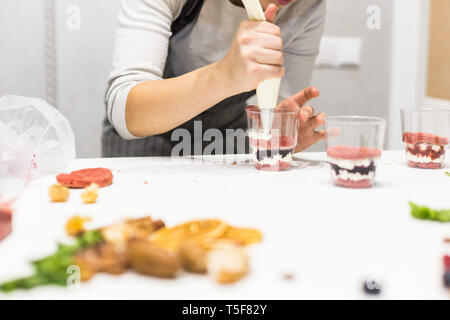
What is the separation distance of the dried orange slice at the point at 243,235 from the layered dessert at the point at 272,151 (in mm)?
349

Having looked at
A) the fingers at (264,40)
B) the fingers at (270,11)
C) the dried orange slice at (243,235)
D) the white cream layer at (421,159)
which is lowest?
the dried orange slice at (243,235)

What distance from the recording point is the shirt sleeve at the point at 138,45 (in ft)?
2.86

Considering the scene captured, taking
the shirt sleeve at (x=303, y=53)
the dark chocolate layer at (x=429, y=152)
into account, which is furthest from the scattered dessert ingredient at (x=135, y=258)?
the shirt sleeve at (x=303, y=53)

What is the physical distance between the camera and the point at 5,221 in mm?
493

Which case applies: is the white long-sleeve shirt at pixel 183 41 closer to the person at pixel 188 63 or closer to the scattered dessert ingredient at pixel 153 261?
the person at pixel 188 63

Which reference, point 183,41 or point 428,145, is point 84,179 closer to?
point 183,41

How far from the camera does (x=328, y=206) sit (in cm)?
61

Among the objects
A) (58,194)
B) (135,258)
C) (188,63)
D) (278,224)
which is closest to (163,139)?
(188,63)

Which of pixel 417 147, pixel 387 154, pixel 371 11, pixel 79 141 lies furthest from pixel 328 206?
pixel 371 11

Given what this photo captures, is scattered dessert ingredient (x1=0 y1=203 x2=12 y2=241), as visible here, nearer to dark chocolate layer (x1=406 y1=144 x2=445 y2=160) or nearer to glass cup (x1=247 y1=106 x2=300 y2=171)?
glass cup (x1=247 y1=106 x2=300 y2=171)

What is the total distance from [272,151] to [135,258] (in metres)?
0.47

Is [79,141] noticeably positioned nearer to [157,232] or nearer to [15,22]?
[15,22]

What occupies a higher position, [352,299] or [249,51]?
[249,51]
